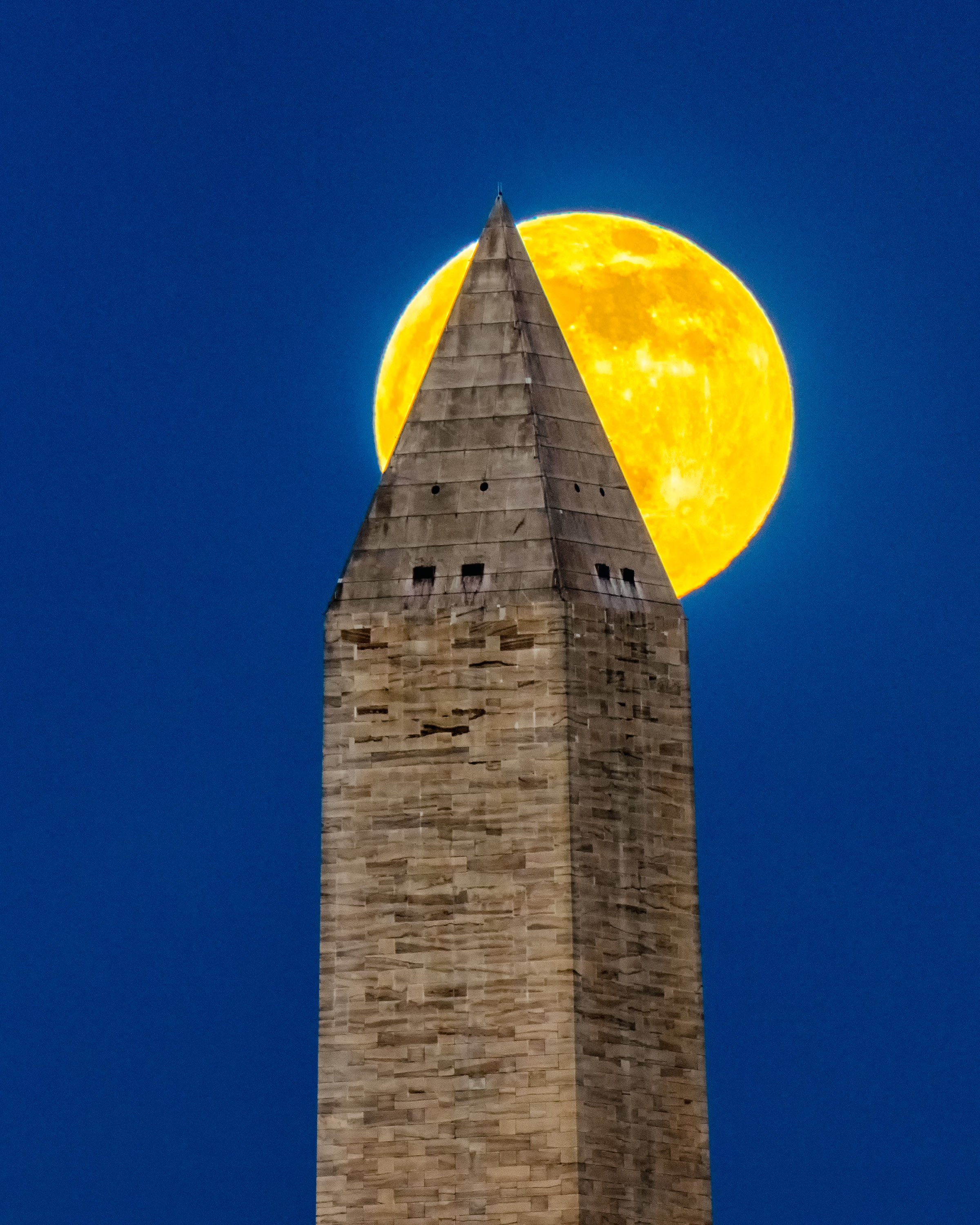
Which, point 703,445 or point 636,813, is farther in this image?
point 703,445

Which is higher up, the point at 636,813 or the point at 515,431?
the point at 515,431

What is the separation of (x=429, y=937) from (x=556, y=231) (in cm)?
1426

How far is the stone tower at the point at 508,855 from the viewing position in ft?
A: 199

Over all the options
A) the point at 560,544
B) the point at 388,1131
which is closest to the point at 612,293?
the point at 560,544

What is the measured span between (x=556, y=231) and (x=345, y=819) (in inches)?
498

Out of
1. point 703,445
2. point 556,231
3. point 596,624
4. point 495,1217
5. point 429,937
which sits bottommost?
point 495,1217

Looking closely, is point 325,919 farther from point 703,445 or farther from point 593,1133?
point 703,445

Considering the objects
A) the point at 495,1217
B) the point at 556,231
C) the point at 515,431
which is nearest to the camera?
the point at 495,1217

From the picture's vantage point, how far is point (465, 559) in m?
63.6

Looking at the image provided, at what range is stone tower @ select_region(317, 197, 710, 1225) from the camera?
6053 centimetres

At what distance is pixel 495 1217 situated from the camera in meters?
60.0

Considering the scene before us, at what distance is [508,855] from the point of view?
61500 mm

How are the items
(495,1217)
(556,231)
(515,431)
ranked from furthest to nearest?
(556,231)
(515,431)
(495,1217)

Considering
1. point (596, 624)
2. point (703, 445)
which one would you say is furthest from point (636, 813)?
point (703, 445)
